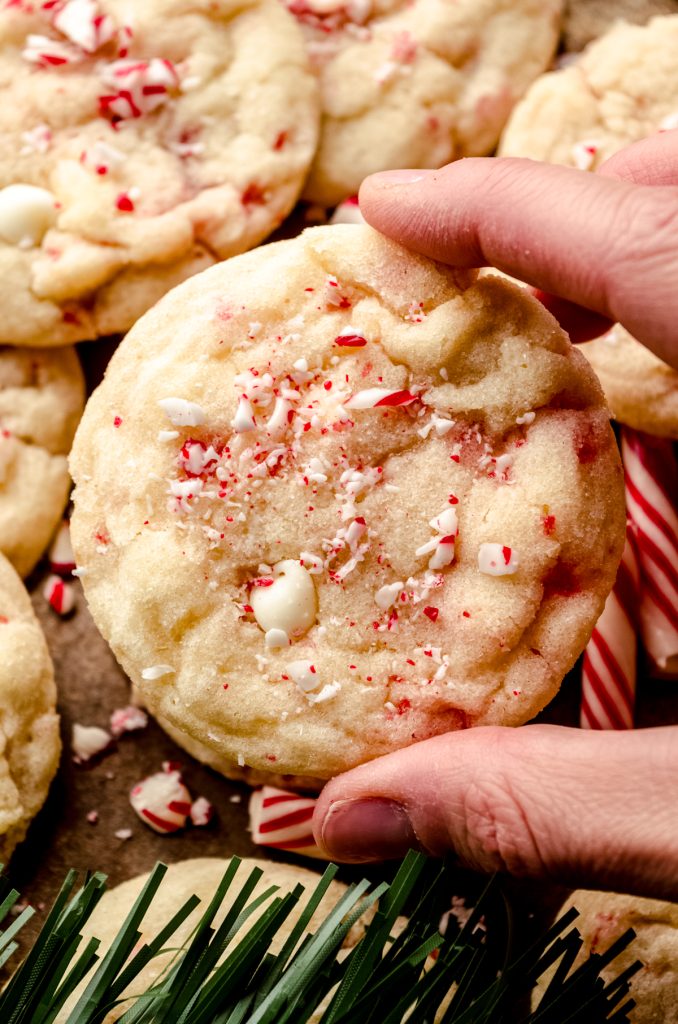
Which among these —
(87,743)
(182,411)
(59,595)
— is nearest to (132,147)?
(182,411)

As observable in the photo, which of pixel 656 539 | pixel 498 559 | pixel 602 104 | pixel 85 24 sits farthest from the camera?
pixel 602 104

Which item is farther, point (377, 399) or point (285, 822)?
point (285, 822)

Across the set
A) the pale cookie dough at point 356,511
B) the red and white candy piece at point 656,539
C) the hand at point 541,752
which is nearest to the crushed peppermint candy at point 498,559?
the pale cookie dough at point 356,511

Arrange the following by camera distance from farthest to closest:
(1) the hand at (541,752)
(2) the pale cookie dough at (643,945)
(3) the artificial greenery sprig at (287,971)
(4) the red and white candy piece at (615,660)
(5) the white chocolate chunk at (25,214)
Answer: (4) the red and white candy piece at (615,660) → (5) the white chocolate chunk at (25,214) → (2) the pale cookie dough at (643,945) → (3) the artificial greenery sprig at (287,971) → (1) the hand at (541,752)

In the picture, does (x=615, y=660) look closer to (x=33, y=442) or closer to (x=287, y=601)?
(x=287, y=601)

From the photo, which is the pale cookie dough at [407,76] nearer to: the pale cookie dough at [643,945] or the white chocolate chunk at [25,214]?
the white chocolate chunk at [25,214]

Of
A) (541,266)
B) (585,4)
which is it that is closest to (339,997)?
(541,266)

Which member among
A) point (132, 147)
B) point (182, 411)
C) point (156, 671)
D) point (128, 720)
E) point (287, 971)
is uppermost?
point (132, 147)
